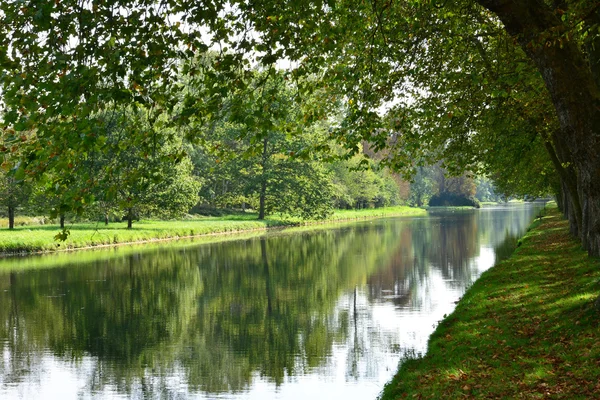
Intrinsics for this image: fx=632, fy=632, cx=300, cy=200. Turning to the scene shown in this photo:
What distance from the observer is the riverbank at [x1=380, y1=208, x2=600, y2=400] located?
31.4 feet

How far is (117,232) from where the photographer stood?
4850cm

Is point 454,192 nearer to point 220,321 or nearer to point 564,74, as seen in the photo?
point 220,321

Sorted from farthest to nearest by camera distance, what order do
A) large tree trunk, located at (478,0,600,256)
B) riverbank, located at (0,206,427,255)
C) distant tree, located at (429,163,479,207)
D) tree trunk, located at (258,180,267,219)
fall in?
distant tree, located at (429,163,479,207), tree trunk, located at (258,180,267,219), riverbank, located at (0,206,427,255), large tree trunk, located at (478,0,600,256)

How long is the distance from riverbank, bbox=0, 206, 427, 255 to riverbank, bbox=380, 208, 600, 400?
20800mm

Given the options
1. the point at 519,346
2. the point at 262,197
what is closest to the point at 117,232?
the point at 262,197

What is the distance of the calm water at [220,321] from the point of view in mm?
14414

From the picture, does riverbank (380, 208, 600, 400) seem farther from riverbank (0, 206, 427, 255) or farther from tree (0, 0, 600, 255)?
riverbank (0, 206, 427, 255)

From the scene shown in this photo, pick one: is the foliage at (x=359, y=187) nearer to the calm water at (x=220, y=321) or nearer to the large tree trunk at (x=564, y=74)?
the calm water at (x=220, y=321)

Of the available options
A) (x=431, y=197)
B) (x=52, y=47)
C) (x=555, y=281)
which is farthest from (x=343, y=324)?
(x=431, y=197)

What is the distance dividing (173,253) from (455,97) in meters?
27.1

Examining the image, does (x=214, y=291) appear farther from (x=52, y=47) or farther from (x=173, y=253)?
(x=52, y=47)

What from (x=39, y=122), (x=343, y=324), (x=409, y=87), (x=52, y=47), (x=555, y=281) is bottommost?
(x=343, y=324)

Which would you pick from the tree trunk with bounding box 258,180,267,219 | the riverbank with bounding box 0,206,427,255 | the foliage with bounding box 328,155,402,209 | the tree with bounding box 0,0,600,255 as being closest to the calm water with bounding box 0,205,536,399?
the riverbank with bounding box 0,206,427,255

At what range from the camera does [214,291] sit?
26656 millimetres
